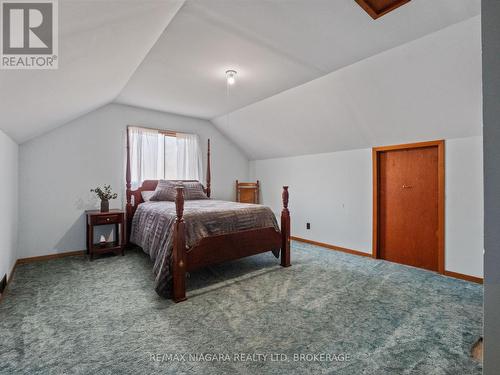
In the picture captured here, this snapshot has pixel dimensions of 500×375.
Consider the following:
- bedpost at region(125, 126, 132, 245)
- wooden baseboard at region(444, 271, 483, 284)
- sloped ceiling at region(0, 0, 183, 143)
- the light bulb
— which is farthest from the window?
wooden baseboard at region(444, 271, 483, 284)

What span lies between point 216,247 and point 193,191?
187cm

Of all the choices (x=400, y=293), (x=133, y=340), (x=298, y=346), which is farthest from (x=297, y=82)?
(x=133, y=340)

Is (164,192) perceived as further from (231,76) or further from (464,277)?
(464,277)

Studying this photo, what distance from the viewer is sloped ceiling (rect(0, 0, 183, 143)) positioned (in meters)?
1.38

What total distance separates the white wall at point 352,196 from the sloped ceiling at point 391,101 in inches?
9.5

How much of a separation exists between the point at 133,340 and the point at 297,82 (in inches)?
121

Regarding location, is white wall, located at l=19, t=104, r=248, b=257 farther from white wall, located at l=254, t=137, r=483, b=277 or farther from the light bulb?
white wall, located at l=254, t=137, r=483, b=277

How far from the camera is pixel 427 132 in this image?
9.64 feet

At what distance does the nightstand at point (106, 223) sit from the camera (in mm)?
3330

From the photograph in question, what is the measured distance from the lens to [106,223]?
3.41 meters

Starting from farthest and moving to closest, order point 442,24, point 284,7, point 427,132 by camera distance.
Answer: point 427,132 → point 442,24 → point 284,7

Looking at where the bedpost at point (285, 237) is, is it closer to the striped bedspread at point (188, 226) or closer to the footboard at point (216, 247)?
the footboard at point (216, 247)

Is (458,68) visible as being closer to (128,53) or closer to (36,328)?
(128,53)

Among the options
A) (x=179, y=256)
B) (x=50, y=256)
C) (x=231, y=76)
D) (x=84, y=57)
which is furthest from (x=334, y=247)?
(x=50, y=256)
